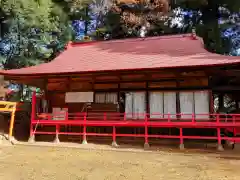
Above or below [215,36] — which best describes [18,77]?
below

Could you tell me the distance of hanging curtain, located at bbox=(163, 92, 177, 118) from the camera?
13137mm

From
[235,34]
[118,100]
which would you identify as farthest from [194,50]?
[235,34]

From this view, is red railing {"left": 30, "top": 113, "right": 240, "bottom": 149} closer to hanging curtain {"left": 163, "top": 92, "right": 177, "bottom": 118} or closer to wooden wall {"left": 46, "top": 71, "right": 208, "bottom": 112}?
hanging curtain {"left": 163, "top": 92, "right": 177, "bottom": 118}

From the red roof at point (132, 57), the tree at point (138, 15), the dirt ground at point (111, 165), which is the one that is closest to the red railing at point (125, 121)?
the dirt ground at point (111, 165)

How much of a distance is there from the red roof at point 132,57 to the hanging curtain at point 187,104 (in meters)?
1.63

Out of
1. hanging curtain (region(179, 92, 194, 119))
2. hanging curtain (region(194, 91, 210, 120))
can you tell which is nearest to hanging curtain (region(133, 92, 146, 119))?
hanging curtain (region(179, 92, 194, 119))

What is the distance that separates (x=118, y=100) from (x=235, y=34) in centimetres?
1702

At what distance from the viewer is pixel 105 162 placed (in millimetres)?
8977

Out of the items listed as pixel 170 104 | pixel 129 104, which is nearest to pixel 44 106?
pixel 129 104

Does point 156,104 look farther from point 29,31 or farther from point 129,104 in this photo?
point 29,31

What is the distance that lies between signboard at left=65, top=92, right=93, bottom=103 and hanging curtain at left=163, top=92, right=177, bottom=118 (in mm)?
3650

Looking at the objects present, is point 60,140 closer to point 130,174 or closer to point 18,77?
point 18,77

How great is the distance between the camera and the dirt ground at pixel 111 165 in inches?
283

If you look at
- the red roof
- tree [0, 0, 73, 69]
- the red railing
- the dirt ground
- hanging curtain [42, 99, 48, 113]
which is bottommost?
the dirt ground
